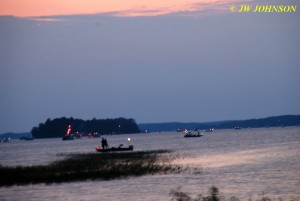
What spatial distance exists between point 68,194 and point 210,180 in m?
12.0

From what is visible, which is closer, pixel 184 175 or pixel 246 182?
pixel 246 182

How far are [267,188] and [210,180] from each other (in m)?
8.16

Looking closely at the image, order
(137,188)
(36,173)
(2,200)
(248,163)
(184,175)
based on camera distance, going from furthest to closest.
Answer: (248,163) → (36,173) → (184,175) → (137,188) → (2,200)

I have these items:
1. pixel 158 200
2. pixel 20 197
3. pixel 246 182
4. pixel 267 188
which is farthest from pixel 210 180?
pixel 20 197

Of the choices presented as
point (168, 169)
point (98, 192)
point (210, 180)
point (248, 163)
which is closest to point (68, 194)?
point (98, 192)

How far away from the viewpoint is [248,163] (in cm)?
7162

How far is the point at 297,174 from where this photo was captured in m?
55.6

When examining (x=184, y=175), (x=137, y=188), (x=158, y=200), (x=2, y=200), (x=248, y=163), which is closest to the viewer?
(x=158, y=200)

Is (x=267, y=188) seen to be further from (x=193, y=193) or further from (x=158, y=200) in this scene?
(x=158, y=200)

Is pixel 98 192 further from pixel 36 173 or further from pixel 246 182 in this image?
pixel 36 173

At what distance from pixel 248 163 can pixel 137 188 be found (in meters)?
24.2

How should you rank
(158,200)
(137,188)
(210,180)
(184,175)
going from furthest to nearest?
1. (184,175)
2. (210,180)
3. (137,188)
4. (158,200)

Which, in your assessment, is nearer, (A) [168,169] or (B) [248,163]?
(A) [168,169]

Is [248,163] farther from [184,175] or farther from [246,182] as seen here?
[246,182]
